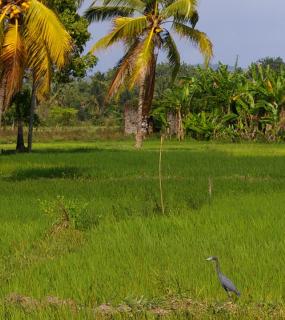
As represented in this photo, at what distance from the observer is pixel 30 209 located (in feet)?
24.7

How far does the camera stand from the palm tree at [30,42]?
994cm

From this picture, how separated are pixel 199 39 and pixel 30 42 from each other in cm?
1020

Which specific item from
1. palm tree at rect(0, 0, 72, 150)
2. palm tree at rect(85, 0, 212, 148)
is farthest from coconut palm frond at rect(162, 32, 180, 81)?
palm tree at rect(0, 0, 72, 150)

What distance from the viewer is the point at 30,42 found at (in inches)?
404

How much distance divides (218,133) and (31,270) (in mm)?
22888

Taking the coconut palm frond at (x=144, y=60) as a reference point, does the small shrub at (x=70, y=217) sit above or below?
below

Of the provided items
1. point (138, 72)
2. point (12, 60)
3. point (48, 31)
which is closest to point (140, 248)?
point (48, 31)

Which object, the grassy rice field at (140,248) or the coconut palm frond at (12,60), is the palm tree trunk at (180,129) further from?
the coconut palm frond at (12,60)

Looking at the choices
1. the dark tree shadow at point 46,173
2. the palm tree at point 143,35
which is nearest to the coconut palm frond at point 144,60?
the palm tree at point 143,35

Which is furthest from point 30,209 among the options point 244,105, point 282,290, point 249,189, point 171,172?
point 244,105

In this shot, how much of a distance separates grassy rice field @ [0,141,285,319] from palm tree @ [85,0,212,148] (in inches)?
358

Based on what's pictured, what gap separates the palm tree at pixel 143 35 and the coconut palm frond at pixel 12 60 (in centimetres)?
863

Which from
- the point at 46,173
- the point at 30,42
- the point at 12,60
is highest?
the point at 30,42

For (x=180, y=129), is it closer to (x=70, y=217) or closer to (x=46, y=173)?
(x=46, y=173)
